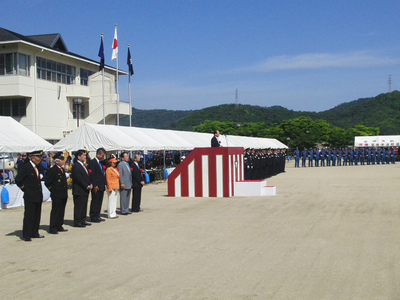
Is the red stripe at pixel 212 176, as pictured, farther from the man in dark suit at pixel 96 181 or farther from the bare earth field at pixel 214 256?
the man in dark suit at pixel 96 181

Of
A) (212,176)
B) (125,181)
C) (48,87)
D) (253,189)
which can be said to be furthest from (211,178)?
(48,87)

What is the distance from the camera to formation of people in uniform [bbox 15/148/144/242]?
31.4 feet

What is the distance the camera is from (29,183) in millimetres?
9594

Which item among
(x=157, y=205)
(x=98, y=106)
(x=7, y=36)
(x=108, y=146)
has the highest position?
(x=7, y=36)

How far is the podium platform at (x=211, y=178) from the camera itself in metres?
17.8

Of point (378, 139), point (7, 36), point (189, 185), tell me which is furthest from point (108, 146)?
point (378, 139)

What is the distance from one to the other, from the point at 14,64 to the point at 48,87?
3613 mm

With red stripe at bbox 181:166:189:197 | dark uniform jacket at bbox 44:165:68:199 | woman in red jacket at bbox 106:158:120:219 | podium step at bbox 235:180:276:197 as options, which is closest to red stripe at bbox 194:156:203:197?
red stripe at bbox 181:166:189:197

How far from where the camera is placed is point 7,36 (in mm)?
37594

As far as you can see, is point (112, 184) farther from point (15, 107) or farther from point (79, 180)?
point (15, 107)

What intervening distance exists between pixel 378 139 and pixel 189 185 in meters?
52.9

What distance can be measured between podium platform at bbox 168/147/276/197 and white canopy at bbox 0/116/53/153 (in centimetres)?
567

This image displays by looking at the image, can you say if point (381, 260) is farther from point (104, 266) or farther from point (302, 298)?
point (104, 266)

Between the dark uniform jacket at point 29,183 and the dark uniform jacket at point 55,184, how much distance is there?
590 millimetres
